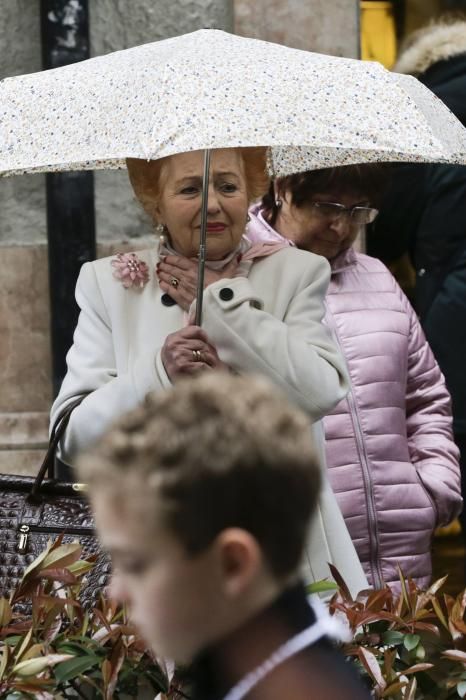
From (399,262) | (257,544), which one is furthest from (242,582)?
(399,262)

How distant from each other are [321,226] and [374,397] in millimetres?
484

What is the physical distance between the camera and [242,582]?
4.97ft

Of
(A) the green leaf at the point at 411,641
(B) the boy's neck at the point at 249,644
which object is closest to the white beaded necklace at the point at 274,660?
(B) the boy's neck at the point at 249,644

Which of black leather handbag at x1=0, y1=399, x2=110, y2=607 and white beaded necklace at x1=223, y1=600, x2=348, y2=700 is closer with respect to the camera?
white beaded necklace at x1=223, y1=600, x2=348, y2=700

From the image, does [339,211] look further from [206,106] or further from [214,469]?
[214,469]

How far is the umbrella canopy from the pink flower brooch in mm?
375

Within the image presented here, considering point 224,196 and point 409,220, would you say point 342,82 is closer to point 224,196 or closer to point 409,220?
point 224,196

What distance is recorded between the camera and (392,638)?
302 cm

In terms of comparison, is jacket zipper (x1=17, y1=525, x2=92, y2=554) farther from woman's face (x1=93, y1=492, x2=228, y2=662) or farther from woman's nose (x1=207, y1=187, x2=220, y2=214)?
woman's face (x1=93, y1=492, x2=228, y2=662)

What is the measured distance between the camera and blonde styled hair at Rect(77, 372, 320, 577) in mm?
1498

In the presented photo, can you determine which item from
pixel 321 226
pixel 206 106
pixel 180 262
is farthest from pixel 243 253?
pixel 321 226

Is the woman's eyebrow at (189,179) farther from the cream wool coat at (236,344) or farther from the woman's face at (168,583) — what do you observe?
the woman's face at (168,583)

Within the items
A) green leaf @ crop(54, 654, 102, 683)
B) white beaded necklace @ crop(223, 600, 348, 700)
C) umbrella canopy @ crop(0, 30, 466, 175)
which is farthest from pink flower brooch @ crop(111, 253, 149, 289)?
white beaded necklace @ crop(223, 600, 348, 700)

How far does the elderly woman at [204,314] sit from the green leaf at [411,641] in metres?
0.47
